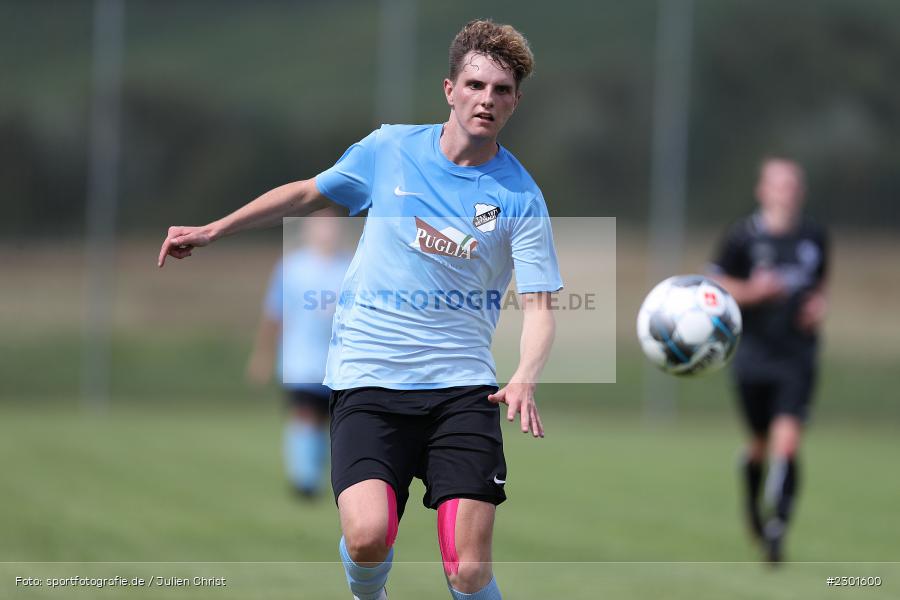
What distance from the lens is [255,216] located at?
4.64 meters

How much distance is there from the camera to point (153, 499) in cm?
931

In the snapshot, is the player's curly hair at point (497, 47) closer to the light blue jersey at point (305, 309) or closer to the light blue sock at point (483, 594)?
the light blue sock at point (483, 594)

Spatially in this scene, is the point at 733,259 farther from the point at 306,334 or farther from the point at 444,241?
the point at 444,241

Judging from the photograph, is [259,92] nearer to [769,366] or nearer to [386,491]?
[769,366]

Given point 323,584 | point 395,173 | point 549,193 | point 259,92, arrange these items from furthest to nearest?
point 259,92
point 549,193
point 323,584
point 395,173

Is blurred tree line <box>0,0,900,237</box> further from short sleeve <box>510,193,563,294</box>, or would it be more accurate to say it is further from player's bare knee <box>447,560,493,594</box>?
player's bare knee <box>447,560,493,594</box>

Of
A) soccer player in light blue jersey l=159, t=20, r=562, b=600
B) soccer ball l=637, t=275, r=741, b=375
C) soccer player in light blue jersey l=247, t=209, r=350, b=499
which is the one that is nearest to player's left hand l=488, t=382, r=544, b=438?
soccer player in light blue jersey l=159, t=20, r=562, b=600

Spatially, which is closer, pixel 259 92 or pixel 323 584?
pixel 323 584

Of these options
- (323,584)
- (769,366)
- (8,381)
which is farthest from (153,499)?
(8,381)

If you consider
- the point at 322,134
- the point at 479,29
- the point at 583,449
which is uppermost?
the point at 322,134

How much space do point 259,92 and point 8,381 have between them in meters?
6.22

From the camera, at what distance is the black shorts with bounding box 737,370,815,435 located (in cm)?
787

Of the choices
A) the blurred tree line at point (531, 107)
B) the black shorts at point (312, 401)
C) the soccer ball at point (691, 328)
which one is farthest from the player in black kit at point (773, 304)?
the blurred tree line at point (531, 107)

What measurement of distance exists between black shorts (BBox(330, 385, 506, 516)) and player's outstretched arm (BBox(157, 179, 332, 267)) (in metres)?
0.70
